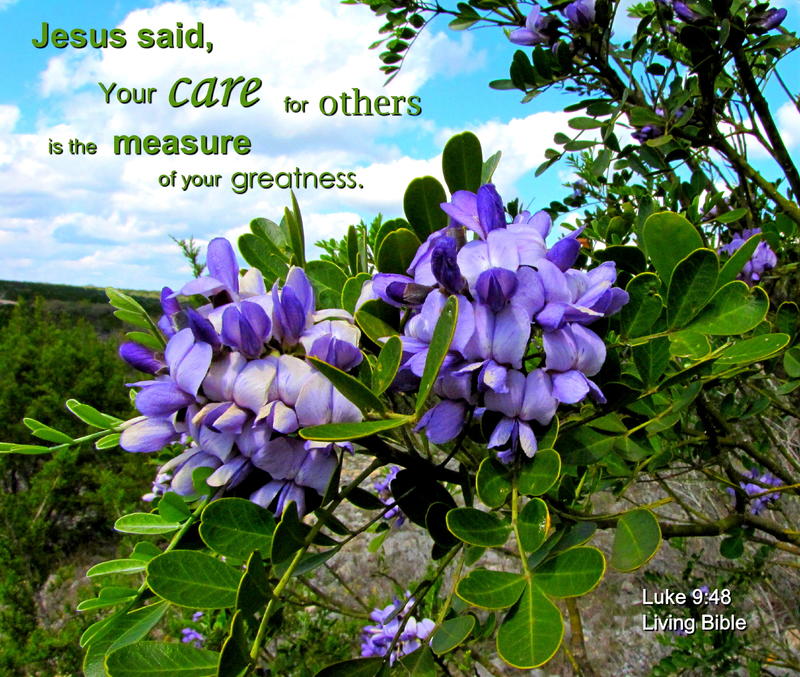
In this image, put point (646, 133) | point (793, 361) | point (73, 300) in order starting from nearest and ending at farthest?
1. point (793, 361)
2. point (646, 133)
3. point (73, 300)

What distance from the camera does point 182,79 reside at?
2361 mm

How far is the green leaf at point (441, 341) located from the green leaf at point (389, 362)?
0.07 feet

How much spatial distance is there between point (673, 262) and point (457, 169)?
0.19 meters

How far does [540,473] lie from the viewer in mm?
407

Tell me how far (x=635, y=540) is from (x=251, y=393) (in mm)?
277

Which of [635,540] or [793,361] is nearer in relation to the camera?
[635,540]

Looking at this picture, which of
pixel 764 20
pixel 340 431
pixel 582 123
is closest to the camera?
pixel 340 431

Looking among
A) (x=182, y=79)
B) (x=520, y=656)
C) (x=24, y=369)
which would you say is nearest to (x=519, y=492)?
(x=520, y=656)

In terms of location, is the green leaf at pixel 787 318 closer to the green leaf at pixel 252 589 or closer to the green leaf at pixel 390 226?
the green leaf at pixel 390 226

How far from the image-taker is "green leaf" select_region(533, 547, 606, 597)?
1.16 feet

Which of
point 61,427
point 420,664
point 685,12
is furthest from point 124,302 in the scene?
point 61,427

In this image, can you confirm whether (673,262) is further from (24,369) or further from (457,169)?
(24,369)

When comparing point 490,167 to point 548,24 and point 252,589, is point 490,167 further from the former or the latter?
point 548,24

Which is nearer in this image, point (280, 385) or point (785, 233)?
point (280, 385)
